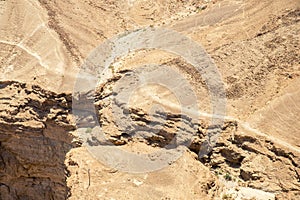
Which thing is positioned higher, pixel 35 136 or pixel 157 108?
pixel 157 108

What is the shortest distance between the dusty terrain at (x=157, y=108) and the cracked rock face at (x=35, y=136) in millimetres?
47

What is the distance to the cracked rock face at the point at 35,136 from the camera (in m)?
16.8

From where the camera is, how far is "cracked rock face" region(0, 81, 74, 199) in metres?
16.8

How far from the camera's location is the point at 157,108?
555 inches

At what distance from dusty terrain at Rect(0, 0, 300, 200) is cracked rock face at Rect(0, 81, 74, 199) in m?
0.05

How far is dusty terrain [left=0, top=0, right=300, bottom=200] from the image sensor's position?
12.3m

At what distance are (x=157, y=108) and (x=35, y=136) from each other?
19.5 ft

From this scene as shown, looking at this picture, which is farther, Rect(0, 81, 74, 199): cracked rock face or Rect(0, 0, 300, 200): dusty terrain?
Rect(0, 81, 74, 199): cracked rock face

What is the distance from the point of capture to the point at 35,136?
17391 mm

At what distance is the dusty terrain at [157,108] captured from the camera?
12.3 metres

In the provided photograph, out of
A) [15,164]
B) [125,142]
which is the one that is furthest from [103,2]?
[125,142]

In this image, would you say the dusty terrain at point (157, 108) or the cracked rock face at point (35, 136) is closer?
the dusty terrain at point (157, 108)

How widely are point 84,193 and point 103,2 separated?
13.5 m

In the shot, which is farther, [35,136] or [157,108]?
[35,136]
